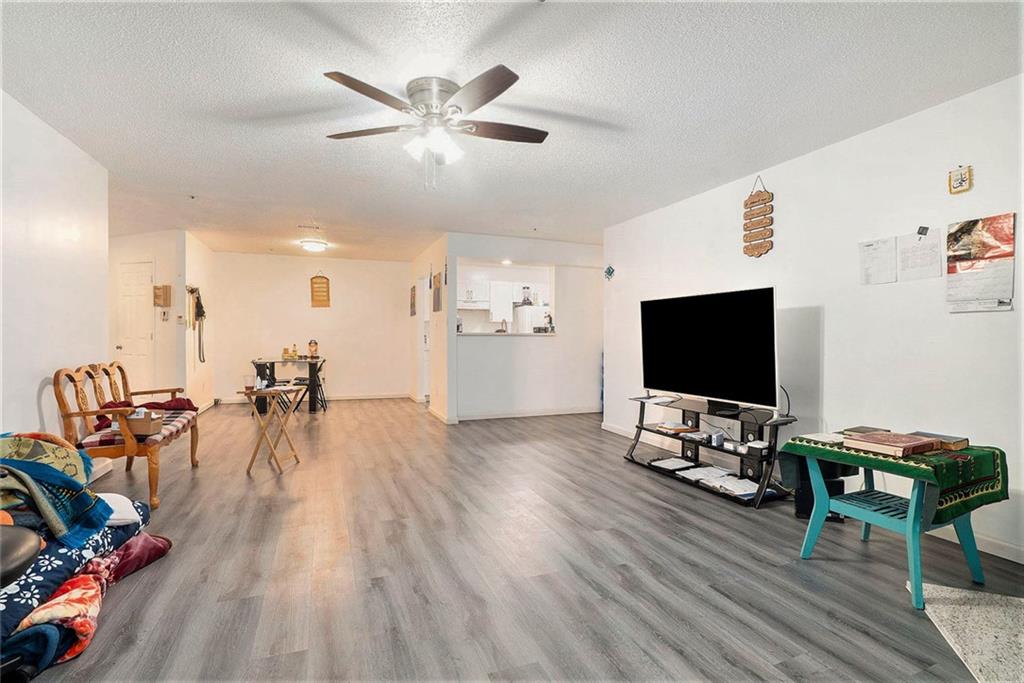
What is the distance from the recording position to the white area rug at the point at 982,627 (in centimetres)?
167

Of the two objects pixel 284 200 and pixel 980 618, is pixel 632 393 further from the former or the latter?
pixel 284 200

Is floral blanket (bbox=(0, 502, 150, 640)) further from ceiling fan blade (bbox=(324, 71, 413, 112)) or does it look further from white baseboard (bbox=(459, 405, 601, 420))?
white baseboard (bbox=(459, 405, 601, 420))

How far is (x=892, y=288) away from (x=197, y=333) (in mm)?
8105

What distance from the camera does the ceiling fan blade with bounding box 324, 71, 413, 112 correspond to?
2008mm

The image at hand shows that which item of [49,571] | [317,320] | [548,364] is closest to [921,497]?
[49,571]

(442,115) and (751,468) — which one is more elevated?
(442,115)

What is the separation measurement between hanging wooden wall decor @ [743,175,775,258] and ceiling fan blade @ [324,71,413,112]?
9.49 feet

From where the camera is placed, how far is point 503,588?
86.2 inches

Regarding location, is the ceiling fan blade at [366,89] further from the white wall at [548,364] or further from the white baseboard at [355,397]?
the white baseboard at [355,397]

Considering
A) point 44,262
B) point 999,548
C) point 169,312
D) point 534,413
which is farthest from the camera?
point 534,413

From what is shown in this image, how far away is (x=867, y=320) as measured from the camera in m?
3.13

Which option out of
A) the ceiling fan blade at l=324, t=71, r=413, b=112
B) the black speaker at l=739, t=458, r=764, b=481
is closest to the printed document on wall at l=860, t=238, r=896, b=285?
the black speaker at l=739, t=458, r=764, b=481

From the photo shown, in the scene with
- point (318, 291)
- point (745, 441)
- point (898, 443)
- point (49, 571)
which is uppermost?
point (318, 291)

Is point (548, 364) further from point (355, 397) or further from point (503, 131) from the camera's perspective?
point (503, 131)
